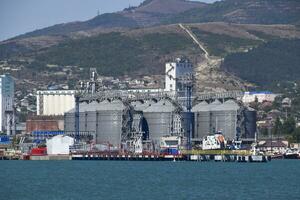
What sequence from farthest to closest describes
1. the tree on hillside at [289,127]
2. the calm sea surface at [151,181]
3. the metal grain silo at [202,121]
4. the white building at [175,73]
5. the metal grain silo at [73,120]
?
1. the white building at [175,73]
2. the tree on hillside at [289,127]
3. the metal grain silo at [73,120]
4. the metal grain silo at [202,121]
5. the calm sea surface at [151,181]

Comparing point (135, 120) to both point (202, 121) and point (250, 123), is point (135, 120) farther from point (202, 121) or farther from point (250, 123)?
point (250, 123)

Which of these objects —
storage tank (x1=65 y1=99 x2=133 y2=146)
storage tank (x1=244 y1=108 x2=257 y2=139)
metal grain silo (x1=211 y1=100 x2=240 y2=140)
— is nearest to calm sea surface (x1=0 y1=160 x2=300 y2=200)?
metal grain silo (x1=211 y1=100 x2=240 y2=140)

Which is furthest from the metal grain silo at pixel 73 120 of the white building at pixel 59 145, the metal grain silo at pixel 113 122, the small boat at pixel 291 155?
the small boat at pixel 291 155

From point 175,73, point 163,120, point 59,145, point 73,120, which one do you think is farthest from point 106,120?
point 175,73

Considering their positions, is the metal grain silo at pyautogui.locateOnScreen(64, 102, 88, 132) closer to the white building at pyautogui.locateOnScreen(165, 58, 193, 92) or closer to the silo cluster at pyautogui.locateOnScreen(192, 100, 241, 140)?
the silo cluster at pyautogui.locateOnScreen(192, 100, 241, 140)

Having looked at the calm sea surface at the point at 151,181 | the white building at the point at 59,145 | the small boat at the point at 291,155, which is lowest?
the calm sea surface at the point at 151,181

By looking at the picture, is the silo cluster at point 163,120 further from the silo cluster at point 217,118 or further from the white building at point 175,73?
the white building at point 175,73

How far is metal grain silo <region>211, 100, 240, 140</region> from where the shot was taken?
160000 millimetres

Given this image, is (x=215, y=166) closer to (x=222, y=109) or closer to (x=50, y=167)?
(x=50, y=167)

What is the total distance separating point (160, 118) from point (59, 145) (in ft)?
43.7

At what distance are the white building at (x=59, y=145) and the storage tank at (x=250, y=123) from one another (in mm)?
21962

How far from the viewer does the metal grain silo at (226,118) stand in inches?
6299

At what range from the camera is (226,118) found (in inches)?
6348

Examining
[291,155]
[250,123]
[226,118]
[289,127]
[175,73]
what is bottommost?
[291,155]
